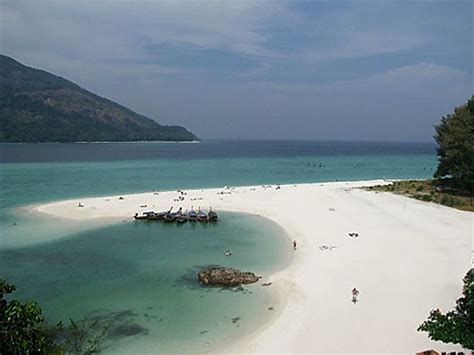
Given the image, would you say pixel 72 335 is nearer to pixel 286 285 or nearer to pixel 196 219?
pixel 286 285

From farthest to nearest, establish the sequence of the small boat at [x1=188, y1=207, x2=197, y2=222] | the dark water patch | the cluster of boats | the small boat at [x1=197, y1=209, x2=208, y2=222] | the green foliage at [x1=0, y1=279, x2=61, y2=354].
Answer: the small boat at [x1=188, y1=207, x2=197, y2=222], the cluster of boats, the small boat at [x1=197, y1=209, x2=208, y2=222], the dark water patch, the green foliage at [x1=0, y1=279, x2=61, y2=354]

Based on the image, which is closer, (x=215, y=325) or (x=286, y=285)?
(x=215, y=325)

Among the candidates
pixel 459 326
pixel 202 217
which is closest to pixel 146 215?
pixel 202 217

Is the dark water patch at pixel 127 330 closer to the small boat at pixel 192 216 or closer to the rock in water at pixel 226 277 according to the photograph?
the rock in water at pixel 226 277

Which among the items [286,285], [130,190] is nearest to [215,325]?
[286,285]

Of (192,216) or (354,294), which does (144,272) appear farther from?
(192,216)

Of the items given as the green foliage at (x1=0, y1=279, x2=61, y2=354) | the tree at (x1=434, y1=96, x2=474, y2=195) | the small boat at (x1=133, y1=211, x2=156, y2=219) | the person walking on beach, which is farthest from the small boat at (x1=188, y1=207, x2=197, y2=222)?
A: the green foliage at (x1=0, y1=279, x2=61, y2=354)

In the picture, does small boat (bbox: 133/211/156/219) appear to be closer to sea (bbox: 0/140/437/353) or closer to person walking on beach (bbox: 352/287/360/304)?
sea (bbox: 0/140/437/353)
